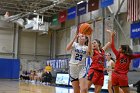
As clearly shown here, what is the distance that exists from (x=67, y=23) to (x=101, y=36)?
8895 millimetres

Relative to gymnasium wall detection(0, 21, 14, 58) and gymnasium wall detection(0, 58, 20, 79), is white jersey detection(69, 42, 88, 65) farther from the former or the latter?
gymnasium wall detection(0, 21, 14, 58)

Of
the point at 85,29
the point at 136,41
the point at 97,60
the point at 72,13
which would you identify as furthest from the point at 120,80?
the point at 72,13

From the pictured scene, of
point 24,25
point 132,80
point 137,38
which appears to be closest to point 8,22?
point 24,25

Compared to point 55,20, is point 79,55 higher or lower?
lower

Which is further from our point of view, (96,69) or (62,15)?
(62,15)

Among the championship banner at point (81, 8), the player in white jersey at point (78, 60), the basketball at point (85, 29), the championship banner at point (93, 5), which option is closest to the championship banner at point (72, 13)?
the championship banner at point (81, 8)

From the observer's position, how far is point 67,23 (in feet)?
105

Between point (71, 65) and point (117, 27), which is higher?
point (117, 27)

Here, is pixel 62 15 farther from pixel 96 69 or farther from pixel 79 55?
pixel 79 55

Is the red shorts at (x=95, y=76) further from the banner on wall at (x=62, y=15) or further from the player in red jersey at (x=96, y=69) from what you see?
the banner on wall at (x=62, y=15)

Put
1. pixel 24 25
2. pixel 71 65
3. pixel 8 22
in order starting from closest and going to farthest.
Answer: pixel 71 65 → pixel 24 25 → pixel 8 22

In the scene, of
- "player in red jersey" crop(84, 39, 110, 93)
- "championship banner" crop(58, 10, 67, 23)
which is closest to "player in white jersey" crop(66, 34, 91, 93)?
"player in red jersey" crop(84, 39, 110, 93)

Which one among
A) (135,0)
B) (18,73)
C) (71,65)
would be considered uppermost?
(135,0)

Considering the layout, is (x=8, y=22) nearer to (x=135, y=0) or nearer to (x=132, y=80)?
(x=135, y=0)
